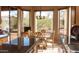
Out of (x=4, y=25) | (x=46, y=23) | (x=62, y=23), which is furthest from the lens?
(x=62, y=23)

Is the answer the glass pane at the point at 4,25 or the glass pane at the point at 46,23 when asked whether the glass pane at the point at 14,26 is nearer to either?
the glass pane at the point at 4,25

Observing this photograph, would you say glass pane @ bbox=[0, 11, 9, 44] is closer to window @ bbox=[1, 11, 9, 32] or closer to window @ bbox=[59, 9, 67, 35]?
window @ bbox=[1, 11, 9, 32]

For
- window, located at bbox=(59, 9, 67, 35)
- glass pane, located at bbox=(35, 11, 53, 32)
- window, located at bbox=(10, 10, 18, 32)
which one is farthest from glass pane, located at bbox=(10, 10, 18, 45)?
window, located at bbox=(59, 9, 67, 35)

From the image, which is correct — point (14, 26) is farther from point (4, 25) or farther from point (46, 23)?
point (46, 23)

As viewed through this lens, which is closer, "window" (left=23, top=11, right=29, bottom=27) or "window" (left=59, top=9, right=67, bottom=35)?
"window" (left=23, top=11, right=29, bottom=27)

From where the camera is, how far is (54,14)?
1.30 meters

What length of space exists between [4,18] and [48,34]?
1.53ft

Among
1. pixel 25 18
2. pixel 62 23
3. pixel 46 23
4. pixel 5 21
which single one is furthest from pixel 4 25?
pixel 62 23

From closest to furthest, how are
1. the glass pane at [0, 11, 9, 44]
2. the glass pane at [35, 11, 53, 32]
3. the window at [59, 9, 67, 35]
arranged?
the glass pane at [0, 11, 9, 44]
the glass pane at [35, 11, 53, 32]
the window at [59, 9, 67, 35]

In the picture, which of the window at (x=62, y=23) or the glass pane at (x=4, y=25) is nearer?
the glass pane at (x=4, y=25)

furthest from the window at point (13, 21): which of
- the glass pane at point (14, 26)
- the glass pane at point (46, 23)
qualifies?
the glass pane at point (46, 23)

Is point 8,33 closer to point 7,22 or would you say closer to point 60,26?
point 7,22

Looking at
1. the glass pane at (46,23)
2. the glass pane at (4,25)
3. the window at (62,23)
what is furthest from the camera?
the window at (62,23)
